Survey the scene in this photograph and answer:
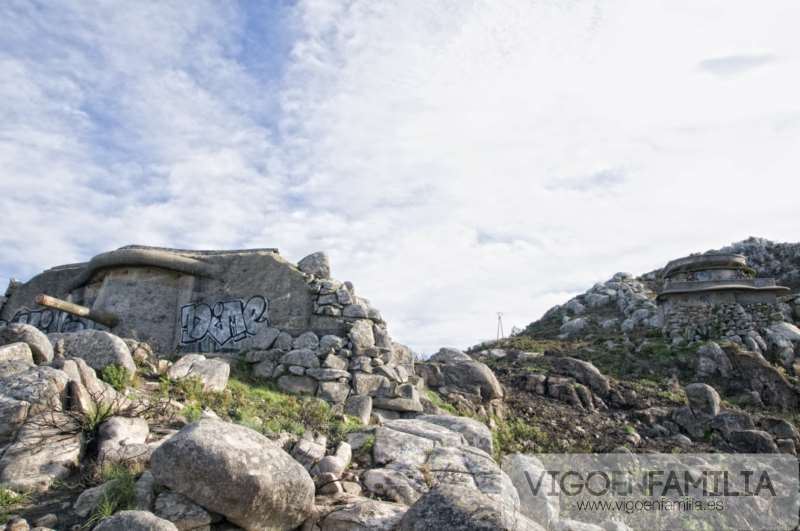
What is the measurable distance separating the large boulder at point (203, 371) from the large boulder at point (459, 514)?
421cm

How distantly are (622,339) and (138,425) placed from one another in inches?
675

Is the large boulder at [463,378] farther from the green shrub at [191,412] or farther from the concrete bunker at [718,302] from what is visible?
the concrete bunker at [718,302]

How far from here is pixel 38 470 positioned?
496cm

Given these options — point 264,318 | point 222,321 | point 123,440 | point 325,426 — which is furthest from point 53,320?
point 123,440

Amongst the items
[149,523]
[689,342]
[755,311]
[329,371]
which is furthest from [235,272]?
[755,311]

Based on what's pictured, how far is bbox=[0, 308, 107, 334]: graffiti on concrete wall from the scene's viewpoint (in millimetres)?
11422

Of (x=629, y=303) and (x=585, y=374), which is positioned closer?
(x=585, y=374)

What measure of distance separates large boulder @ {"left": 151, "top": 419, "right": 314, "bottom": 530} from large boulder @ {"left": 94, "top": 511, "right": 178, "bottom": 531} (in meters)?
0.39

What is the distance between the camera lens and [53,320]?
12.2 m

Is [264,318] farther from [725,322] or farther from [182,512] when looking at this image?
[725,322]

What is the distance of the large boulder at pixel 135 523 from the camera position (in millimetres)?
3914

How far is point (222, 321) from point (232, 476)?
6.41m

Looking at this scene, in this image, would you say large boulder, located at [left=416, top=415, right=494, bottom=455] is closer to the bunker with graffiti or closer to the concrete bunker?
the bunker with graffiti

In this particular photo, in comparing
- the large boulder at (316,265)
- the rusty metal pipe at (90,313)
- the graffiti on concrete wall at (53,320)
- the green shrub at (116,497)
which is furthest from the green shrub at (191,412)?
the graffiti on concrete wall at (53,320)
